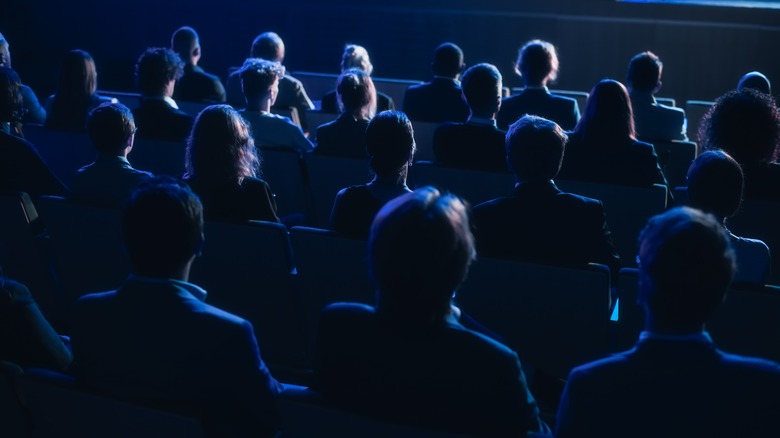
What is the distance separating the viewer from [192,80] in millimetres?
6773

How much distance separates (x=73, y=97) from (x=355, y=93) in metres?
1.91

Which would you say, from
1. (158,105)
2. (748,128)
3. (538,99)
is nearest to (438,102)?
(538,99)

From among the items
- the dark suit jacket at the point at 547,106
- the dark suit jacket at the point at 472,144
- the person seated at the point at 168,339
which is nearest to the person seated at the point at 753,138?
the dark suit jacket at the point at 472,144

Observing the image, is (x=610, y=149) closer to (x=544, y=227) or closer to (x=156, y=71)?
(x=544, y=227)

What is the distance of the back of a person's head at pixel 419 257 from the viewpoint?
70.0 inches

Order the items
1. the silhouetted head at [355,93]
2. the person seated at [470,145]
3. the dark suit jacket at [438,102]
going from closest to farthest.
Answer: the person seated at [470,145]
the silhouetted head at [355,93]
the dark suit jacket at [438,102]

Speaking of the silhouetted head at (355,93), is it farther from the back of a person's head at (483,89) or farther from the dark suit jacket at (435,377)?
the dark suit jacket at (435,377)

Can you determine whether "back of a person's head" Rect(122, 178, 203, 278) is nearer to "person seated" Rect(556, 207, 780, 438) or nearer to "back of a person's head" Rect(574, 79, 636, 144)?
"person seated" Rect(556, 207, 780, 438)

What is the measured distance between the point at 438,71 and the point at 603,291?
3.80 m

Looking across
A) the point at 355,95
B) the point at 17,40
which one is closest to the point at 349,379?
the point at 355,95

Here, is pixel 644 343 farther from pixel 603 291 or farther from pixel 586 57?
pixel 586 57

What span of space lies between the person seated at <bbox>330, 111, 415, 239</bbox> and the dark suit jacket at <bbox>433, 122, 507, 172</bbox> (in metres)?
1.07

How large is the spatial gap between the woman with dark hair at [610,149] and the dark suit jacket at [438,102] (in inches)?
72.3

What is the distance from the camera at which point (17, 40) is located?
10.1 meters
